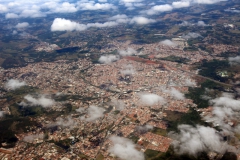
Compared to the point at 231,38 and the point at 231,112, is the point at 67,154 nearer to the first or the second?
the point at 231,112

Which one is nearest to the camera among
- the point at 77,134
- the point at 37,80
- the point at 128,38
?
the point at 77,134

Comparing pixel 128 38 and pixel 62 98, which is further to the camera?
pixel 128 38

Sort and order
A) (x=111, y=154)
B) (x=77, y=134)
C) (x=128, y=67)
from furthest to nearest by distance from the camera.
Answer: (x=128, y=67), (x=77, y=134), (x=111, y=154)

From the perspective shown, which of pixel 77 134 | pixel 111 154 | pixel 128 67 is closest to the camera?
pixel 111 154

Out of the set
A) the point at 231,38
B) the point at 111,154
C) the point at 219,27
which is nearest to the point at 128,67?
the point at 111,154

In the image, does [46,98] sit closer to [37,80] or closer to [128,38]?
[37,80]

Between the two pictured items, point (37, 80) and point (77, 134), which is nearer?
point (77, 134)

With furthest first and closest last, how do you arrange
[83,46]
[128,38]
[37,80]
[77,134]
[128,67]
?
[128,38] < [83,46] < [128,67] < [37,80] < [77,134]

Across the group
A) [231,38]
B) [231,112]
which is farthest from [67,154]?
[231,38]
